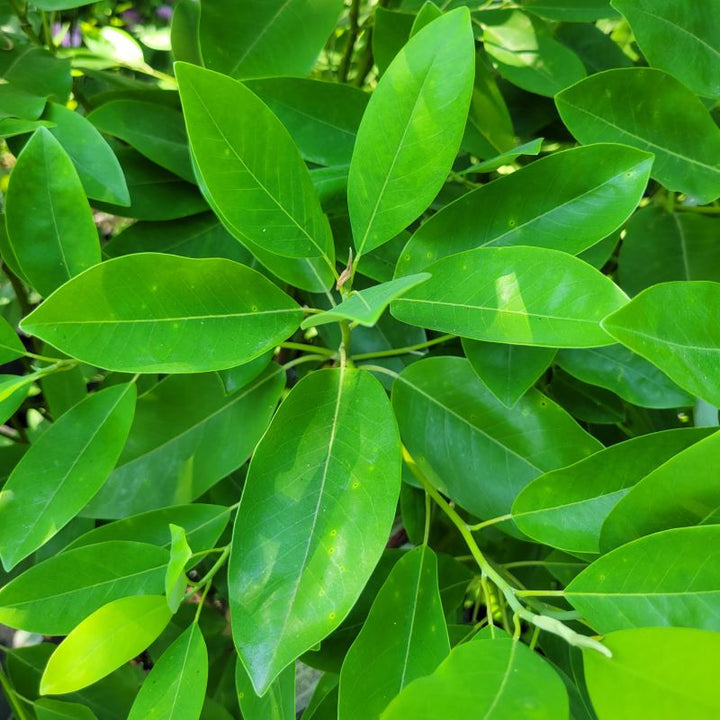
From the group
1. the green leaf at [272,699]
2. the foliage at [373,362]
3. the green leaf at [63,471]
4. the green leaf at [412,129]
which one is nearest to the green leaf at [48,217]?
the foliage at [373,362]

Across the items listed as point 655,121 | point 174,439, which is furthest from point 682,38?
point 174,439

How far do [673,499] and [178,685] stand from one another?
14.4 inches

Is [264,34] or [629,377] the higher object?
[264,34]

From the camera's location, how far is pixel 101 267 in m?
0.41

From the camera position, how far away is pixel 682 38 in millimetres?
584

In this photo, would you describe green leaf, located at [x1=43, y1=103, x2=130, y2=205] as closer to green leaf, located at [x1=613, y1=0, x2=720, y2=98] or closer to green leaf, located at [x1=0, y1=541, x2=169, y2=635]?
green leaf, located at [x1=0, y1=541, x2=169, y2=635]

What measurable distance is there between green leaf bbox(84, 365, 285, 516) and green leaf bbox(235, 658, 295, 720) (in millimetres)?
162

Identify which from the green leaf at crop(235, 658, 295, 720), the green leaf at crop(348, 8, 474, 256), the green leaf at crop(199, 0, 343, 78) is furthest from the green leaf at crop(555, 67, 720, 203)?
the green leaf at crop(235, 658, 295, 720)

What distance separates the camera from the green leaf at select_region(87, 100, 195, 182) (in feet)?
2.14

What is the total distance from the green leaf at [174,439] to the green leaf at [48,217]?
0.13 metres

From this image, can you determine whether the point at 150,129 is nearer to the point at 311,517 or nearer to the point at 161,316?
the point at 161,316

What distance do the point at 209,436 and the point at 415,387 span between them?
19cm

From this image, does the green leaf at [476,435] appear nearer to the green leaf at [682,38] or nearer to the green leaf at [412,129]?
the green leaf at [412,129]

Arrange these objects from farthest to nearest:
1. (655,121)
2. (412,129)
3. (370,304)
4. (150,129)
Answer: (150,129)
(655,121)
(412,129)
(370,304)
